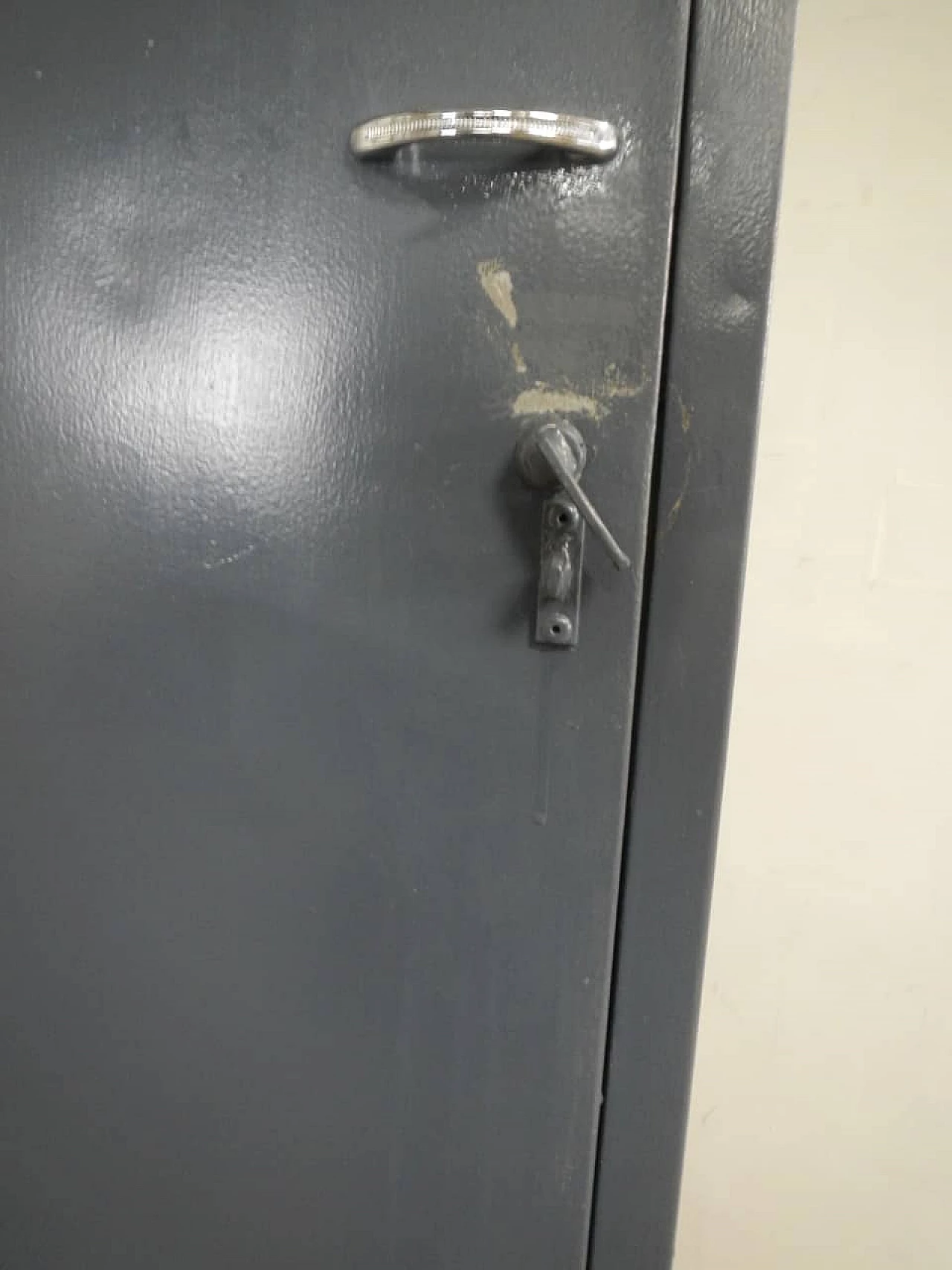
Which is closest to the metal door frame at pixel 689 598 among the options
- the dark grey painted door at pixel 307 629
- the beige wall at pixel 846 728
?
the dark grey painted door at pixel 307 629

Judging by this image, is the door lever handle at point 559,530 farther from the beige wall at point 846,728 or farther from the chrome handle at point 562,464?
the beige wall at point 846,728

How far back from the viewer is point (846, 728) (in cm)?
90

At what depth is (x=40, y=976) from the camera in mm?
579

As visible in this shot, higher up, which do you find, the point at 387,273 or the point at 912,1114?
the point at 387,273

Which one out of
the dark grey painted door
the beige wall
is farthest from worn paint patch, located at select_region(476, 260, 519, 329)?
the beige wall

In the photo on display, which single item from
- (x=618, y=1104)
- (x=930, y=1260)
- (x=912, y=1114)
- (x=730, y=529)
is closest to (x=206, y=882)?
(x=618, y=1104)

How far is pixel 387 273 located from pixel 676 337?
168 mm

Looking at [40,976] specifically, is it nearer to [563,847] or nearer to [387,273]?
[563,847]

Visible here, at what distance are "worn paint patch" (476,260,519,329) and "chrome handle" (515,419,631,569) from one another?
63 millimetres

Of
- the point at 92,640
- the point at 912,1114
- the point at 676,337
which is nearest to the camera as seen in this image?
the point at 676,337

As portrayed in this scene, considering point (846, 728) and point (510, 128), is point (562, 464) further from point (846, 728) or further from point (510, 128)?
point (846, 728)

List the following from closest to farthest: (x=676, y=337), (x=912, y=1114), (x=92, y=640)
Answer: (x=676, y=337) < (x=92, y=640) < (x=912, y=1114)

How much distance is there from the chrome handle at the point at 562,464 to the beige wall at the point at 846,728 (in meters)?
0.49

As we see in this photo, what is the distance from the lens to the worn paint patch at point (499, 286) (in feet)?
1.48
